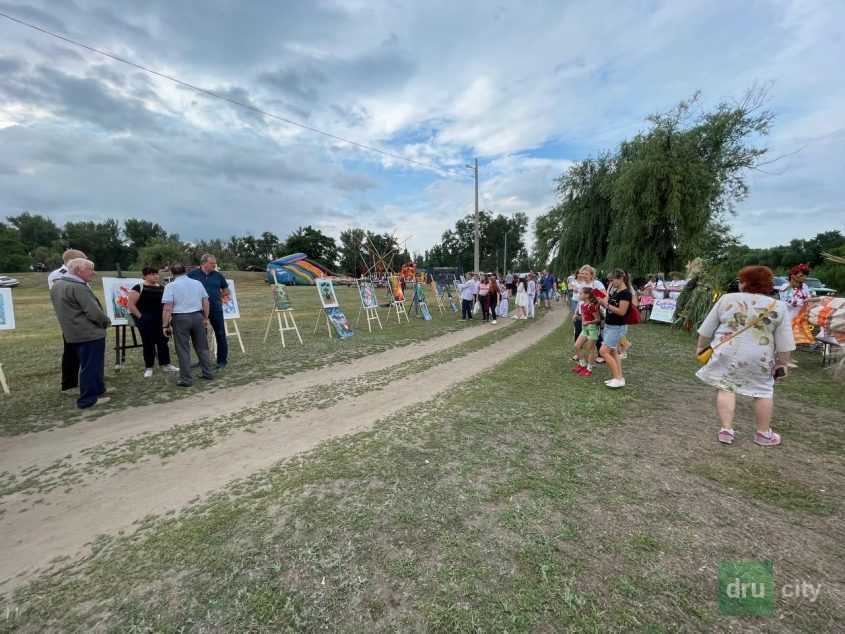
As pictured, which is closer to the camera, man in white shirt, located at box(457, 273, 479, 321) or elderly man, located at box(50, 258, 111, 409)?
elderly man, located at box(50, 258, 111, 409)

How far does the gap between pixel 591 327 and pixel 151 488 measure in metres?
5.82

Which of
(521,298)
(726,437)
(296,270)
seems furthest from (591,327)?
(296,270)

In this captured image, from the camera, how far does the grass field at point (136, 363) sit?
452 centimetres

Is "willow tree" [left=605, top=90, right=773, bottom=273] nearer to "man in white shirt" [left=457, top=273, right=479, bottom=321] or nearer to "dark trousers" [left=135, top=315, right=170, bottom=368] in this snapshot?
"man in white shirt" [left=457, top=273, right=479, bottom=321]

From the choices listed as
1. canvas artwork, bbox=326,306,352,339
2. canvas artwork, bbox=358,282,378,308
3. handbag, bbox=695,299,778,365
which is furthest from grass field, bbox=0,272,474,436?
handbag, bbox=695,299,778,365

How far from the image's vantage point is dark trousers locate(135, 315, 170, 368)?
6.01 metres

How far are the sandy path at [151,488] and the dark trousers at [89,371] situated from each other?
2324 mm

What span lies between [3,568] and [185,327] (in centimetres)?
373

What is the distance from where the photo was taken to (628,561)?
2010 mm

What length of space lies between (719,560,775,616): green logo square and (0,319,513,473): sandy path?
4721 mm

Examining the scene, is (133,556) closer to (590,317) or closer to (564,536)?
(564,536)

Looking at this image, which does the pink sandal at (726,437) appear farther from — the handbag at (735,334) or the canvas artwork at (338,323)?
the canvas artwork at (338,323)

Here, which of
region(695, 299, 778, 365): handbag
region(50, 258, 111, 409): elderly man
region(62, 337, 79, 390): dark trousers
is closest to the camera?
region(695, 299, 778, 365): handbag

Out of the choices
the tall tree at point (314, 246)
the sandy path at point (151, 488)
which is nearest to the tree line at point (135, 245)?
the tall tree at point (314, 246)
